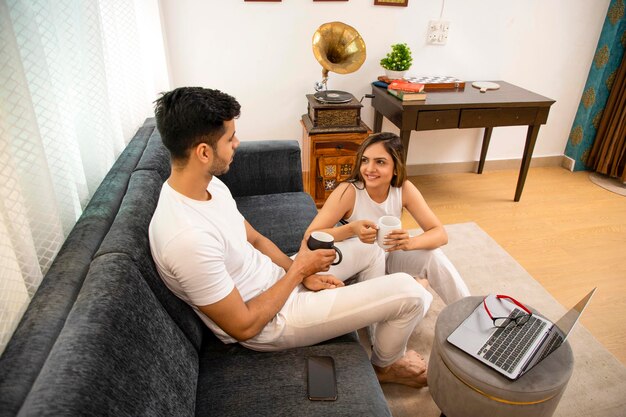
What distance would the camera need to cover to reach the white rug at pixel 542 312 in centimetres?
153

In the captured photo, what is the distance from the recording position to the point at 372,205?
1.75m

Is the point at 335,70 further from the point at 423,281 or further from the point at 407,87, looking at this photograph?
the point at 423,281

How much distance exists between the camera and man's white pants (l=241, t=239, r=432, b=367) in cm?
125

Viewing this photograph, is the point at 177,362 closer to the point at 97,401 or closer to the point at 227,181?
the point at 97,401

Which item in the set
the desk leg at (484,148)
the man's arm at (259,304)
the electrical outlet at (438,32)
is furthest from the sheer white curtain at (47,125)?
the desk leg at (484,148)

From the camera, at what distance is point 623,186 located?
10.7 ft

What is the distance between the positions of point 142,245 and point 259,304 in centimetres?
38

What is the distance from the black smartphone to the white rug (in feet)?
1.62

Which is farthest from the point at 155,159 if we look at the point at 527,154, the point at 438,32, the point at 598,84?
the point at 598,84

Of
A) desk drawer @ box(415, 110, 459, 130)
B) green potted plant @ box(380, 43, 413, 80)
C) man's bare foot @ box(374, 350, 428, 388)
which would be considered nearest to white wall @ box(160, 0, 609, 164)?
green potted plant @ box(380, 43, 413, 80)

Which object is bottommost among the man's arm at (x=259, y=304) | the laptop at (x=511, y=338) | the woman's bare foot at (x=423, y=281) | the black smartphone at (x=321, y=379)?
the woman's bare foot at (x=423, y=281)

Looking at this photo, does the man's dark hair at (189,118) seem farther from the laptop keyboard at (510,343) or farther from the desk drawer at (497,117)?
the desk drawer at (497,117)

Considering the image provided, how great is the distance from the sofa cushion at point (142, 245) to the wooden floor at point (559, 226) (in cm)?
187

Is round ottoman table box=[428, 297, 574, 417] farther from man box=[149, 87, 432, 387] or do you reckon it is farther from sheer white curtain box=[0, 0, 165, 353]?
sheer white curtain box=[0, 0, 165, 353]
